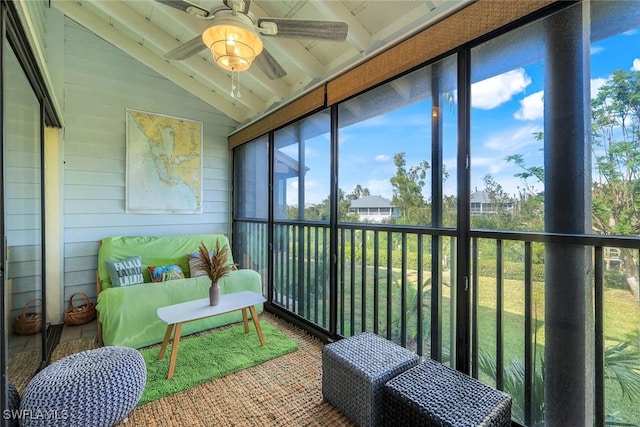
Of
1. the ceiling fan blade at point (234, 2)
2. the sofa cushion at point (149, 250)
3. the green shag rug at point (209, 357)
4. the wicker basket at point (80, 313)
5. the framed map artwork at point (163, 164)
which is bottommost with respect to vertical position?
the green shag rug at point (209, 357)

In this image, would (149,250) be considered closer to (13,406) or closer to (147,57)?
(13,406)

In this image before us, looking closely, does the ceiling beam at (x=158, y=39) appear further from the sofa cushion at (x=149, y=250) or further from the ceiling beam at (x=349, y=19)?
the sofa cushion at (x=149, y=250)

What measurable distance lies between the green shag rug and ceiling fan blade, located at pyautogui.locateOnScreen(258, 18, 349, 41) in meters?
2.42

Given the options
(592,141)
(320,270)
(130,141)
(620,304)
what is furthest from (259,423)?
(130,141)

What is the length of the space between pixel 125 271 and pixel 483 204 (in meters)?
3.32

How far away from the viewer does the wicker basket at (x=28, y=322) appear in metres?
1.76

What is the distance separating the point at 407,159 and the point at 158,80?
352cm

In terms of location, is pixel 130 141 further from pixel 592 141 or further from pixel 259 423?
pixel 592 141

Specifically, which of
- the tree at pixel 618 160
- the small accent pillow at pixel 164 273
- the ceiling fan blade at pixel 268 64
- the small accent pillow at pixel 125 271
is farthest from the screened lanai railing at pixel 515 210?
the small accent pillow at pixel 125 271

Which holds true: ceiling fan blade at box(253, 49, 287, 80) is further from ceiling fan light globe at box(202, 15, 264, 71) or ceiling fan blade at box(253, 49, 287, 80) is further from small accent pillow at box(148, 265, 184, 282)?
small accent pillow at box(148, 265, 184, 282)

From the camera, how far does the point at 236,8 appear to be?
154 cm

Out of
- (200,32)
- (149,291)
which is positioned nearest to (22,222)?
(149,291)

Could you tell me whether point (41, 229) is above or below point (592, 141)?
below

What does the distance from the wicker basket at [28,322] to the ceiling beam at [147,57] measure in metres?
2.90
